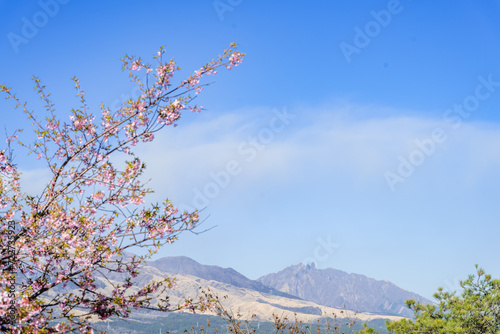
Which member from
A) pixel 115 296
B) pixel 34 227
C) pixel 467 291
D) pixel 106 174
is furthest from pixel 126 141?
pixel 467 291

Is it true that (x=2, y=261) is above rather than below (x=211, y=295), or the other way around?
above

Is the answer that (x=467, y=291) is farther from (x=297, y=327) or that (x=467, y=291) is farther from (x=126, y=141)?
(x=126, y=141)

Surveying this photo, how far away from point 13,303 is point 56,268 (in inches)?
41.6

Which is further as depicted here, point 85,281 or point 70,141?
point 70,141

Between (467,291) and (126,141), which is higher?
(126,141)

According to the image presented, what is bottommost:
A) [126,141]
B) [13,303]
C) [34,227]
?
[13,303]

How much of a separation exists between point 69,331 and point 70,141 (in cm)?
380

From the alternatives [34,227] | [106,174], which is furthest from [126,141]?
[34,227]

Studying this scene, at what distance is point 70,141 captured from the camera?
8695 mm

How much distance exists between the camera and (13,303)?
6.52 meters

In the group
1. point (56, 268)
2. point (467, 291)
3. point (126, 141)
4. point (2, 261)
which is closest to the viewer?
point (2, 261)

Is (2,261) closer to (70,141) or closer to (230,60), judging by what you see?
(70,141)

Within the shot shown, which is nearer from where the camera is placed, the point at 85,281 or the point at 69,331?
the point at 69,331

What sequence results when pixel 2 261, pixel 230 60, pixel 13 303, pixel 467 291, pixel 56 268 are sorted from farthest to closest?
1. pixel 467 291
2. pixel 230 60
3. pixel 56 268
4. pixel 2 261
5. pixel 13 303
